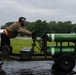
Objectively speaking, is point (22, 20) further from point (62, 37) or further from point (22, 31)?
point (62, 37)

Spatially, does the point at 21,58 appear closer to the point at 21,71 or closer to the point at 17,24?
the point at 21,71

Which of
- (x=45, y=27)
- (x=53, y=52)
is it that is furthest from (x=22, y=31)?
(x=45, y=27)

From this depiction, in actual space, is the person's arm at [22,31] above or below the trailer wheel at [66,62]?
above

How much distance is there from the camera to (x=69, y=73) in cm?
1091

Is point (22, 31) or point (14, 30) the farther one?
point (14, 30)

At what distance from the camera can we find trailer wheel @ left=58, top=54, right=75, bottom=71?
1139 cm

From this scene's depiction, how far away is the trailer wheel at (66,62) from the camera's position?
11391 mm

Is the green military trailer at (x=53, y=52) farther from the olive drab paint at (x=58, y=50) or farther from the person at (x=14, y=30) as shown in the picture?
the person at (x=14, y=30)

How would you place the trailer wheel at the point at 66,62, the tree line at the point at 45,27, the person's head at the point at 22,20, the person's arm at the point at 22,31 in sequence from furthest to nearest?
the tree line at the point at 45,27 → the person's head at the point at 22,20 → the trailer wheel at the point at 66,62 → the person's arm at the point at 22,31

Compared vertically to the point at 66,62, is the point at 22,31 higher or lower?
higher

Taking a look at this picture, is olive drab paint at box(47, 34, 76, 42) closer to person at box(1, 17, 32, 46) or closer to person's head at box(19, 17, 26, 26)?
person at box(1, 17, 32, 46)

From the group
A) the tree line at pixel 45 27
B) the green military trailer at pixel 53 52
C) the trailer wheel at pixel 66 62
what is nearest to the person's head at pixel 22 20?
the green military trailer at pixel 53 52

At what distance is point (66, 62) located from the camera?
11445mm

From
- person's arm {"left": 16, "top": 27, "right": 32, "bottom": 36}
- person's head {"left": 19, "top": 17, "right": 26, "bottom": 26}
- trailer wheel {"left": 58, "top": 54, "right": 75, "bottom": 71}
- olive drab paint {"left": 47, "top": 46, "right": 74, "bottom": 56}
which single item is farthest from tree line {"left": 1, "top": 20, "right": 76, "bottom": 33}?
trailer wheel {"left": 58, "top": 54, "right": 75, "bottom": 71}
